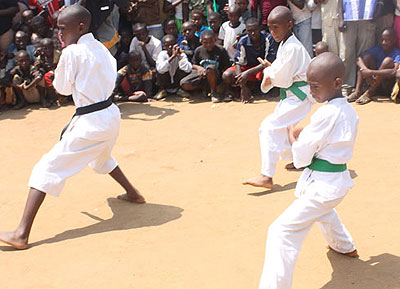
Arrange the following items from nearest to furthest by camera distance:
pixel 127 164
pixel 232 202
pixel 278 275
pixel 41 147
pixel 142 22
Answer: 1. pixel 278 275
2. pixel 232 202
3. pixel 127 164
4. pixel 41 147
5. pixel 142 22

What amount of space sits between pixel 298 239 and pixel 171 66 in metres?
5.66

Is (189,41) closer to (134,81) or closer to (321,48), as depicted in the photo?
(134,81)

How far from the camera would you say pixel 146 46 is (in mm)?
8586

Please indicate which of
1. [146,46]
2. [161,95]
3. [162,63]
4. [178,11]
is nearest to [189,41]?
[162,63]

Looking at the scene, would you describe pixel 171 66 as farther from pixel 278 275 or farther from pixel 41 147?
pixel 278 275

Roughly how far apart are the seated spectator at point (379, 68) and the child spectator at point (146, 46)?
3.01 m

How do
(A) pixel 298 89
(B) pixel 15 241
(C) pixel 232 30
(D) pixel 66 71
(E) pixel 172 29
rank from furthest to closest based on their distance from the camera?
(E) pixel 172 29
(C) pixel 232 30
(A) pixel 298 89
(D) pixel 66 71
(B) pixel 15 241

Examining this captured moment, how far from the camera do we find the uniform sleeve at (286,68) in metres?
4.54

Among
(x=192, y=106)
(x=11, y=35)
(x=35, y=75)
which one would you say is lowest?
(x=192, y=106)

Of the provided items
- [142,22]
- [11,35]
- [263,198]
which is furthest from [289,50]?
[11,35]

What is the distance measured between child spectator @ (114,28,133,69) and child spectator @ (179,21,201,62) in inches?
33.7

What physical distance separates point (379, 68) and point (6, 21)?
5471 mm

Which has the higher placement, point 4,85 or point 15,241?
point 4,85

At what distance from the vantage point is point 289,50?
4531 millimetres
